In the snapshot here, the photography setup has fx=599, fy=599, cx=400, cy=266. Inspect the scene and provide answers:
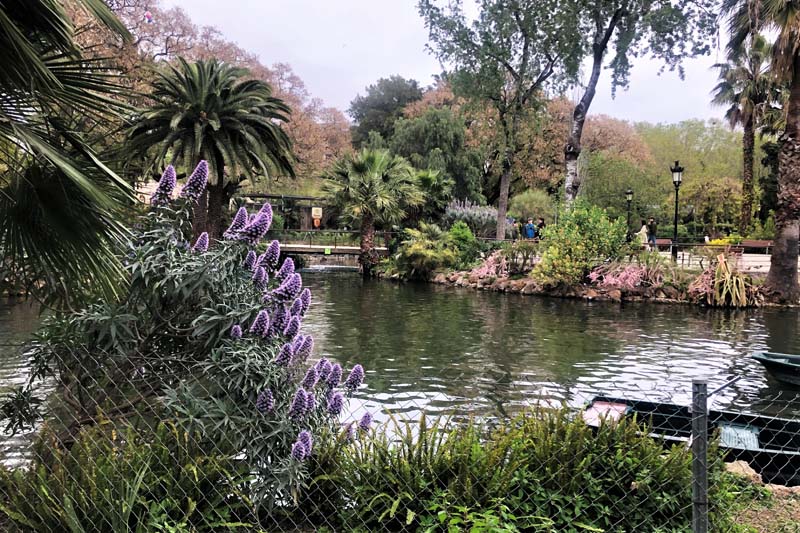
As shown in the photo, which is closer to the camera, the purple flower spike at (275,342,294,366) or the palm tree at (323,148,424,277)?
the purple flower spike at (275,342,294,366)

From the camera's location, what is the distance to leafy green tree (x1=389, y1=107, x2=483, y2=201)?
3784 cm

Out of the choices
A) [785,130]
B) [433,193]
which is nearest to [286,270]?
[785,130]

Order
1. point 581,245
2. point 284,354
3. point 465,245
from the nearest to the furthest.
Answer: point 284,354
point 581,245
point 465,245

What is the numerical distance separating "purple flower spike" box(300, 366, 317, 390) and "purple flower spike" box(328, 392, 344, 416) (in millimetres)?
188

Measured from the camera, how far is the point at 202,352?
3.38 m

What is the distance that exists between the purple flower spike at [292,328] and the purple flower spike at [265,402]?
398mm

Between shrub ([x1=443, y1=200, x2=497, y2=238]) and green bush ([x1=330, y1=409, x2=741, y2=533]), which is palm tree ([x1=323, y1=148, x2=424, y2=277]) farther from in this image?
green bush ([x1=330, y1=409, x2=741, y2=533])

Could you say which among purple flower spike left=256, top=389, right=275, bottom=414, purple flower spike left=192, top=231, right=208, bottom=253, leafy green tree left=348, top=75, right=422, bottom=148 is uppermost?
leafy green tree left=348, top=75, right=422, bottom=148

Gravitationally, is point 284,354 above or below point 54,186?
below

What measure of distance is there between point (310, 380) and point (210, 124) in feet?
49.7

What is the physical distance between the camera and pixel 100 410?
10.6 ft

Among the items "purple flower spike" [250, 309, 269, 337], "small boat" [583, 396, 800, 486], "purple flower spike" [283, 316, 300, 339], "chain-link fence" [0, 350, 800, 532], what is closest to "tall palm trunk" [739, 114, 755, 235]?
"small boat" [583, 396, 800, 486]

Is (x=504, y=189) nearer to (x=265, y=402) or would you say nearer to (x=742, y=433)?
(x=742, y=433)

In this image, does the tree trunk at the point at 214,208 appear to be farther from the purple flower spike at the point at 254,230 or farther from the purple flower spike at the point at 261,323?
the purple flower spike at the point at 261,323
